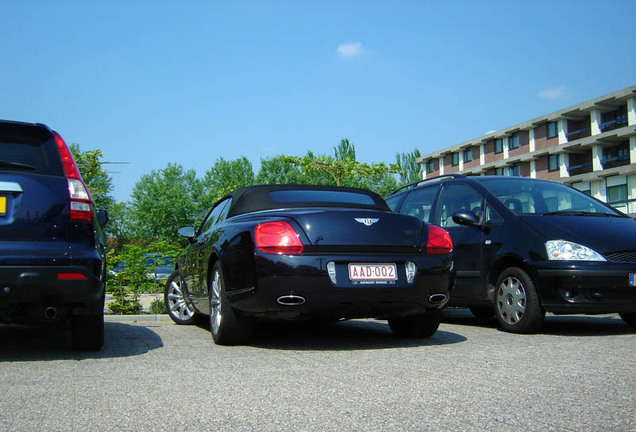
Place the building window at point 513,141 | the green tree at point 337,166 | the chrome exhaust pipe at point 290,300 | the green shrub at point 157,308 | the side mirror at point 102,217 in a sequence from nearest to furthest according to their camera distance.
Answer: the chrome exhaust pipe at point 290,300, the side mirror at point 102,217, the green shrub at point 157,308, the green tree at point 337,166, the building window at point 513,141

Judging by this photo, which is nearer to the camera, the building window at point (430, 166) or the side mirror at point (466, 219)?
the side mirror at point (466, 219)

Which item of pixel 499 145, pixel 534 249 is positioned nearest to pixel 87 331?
pixel 534 249

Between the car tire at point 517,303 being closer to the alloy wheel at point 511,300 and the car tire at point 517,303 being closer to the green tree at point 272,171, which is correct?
the alloy wheel at point 511,300

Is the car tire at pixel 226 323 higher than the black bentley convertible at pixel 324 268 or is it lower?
lower

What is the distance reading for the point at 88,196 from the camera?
5.26 m

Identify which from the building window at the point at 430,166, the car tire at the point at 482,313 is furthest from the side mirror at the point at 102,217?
the building window at the point at 430,166

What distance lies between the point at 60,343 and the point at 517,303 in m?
4.31

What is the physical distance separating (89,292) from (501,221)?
14.1ft

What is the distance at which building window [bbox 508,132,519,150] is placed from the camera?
6244 cm

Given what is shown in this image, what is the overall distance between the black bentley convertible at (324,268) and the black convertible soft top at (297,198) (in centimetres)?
7

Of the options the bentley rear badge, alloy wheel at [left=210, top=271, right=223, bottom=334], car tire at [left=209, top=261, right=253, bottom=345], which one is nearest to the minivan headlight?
the bentley rear badge

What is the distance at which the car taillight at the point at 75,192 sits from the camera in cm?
515

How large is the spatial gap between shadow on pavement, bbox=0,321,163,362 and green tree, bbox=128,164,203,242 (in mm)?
66025

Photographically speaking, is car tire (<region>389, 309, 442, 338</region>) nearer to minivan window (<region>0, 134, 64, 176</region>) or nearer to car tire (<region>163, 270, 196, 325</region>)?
car tire (<region>163, 270, 196, 325</region>)
